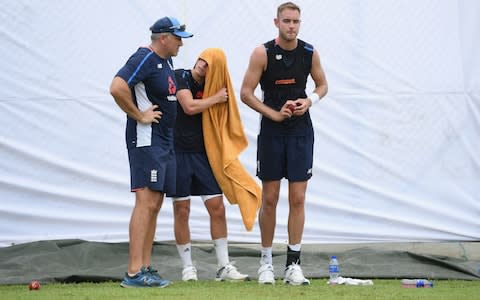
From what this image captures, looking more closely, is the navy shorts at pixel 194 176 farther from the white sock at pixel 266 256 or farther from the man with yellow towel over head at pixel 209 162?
the white sock at pixel 266 256

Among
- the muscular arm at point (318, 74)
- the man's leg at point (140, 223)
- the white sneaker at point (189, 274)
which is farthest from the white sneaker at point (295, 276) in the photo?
the muscular arm at point (318, 74)

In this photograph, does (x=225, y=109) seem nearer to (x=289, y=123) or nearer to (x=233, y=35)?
(x=289, y=123)

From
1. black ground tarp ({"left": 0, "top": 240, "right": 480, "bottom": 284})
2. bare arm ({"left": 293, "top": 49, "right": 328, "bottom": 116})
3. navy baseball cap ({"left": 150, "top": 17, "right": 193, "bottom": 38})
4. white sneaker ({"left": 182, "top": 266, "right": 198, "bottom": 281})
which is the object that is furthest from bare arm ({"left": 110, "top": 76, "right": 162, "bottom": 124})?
black ground tarp ({"left": 0, "top": 240, "right": 480, "bottom": 284})

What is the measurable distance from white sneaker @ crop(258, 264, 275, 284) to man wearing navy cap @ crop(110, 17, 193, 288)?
683 mm

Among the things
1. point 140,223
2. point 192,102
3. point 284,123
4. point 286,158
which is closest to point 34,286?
point 140,223

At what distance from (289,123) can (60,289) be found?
6.58 ft

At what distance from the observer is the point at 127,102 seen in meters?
7.09

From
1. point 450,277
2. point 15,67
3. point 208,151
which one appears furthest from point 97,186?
point 450,277

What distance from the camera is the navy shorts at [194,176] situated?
7828 mm

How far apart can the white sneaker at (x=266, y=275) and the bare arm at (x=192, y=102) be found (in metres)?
1.25

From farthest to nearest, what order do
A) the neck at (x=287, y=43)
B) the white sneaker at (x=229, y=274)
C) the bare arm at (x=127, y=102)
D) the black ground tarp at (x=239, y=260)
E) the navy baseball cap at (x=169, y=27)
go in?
the black ground tarp at (x=239, y=260)
the white sneaker at (x=229, y=274)
the neck at (x=287, y=43)
the navy baseball cap at (x=169, y=27)
the bare arm at (x=127, y=102)

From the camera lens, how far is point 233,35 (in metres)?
9.59

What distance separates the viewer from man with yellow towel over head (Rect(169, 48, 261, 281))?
7.85 m

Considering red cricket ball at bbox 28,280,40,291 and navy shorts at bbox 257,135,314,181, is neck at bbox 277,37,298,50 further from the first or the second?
red cricket ball at bbox 28,280,40,291
